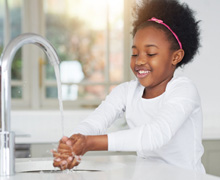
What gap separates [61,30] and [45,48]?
6.56 ft

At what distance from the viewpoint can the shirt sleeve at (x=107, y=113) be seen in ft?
4.33

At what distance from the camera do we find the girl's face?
1234mm

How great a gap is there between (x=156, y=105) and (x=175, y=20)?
0.30 m

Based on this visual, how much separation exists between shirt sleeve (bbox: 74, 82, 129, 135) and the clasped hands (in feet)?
0.85

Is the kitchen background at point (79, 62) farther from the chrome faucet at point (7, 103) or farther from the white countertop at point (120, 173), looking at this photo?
the chrome faucet at point (7, 103)

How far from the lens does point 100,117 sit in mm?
1354

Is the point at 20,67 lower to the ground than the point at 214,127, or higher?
higher

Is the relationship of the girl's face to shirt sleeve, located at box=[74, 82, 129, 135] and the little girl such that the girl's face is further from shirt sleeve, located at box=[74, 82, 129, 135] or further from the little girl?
shirt sleeve, located at box=[74, 82, 129, 135]

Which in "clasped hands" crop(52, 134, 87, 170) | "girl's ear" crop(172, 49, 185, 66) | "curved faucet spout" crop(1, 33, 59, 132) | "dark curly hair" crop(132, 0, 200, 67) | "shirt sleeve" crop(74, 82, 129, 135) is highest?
"dark curly hair" crop(132, 0, 200, 67)

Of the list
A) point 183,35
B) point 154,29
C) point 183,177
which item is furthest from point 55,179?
point 183,35

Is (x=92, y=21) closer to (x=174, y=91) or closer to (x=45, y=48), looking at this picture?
(x=174, y=91)

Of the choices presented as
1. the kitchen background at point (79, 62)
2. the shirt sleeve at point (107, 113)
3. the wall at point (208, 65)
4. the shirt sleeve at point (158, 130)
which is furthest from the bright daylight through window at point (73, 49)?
the shirt sleeve at point (158, 130)

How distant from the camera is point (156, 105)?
1320 mm

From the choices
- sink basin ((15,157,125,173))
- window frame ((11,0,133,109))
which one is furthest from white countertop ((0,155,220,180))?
window frame ((11,0,133,109))
